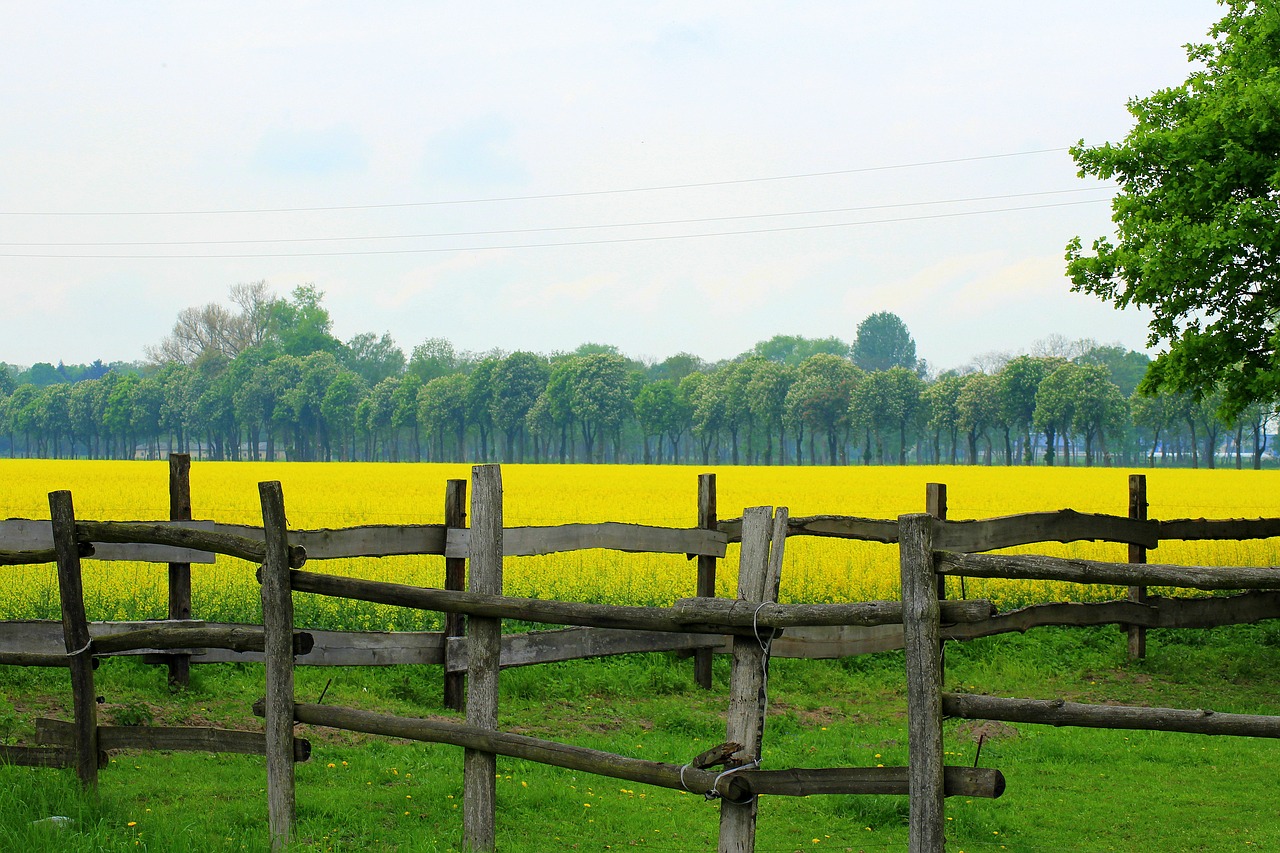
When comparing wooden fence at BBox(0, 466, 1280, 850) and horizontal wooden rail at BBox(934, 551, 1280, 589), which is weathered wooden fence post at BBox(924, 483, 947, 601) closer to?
wooden fence at BBox(0, 466, 1280, 850)

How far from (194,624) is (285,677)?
1.76 m

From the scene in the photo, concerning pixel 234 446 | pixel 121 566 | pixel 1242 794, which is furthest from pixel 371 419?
pixel 1242 794

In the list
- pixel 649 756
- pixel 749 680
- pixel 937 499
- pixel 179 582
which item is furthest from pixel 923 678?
pixel 179 582

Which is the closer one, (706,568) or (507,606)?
(507,606)

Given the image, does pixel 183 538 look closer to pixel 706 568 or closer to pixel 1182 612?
pixel 706 568

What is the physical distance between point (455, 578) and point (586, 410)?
101235 millimetres

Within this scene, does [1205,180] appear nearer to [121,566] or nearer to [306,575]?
[306,575]

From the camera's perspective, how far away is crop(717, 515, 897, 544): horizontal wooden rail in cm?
1073

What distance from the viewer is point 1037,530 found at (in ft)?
37.3

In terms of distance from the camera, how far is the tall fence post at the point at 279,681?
6.17 m

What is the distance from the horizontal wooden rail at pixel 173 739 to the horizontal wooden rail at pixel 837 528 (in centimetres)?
533

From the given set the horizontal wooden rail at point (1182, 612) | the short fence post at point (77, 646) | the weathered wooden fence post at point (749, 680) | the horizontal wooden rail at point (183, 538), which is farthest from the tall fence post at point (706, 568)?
the short fence post at point (77, 646)

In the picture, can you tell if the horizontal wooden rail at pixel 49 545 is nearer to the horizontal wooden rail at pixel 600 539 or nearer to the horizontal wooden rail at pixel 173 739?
the horizontal wooden rail at pixel 600 539

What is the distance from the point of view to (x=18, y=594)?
12.7 meters
